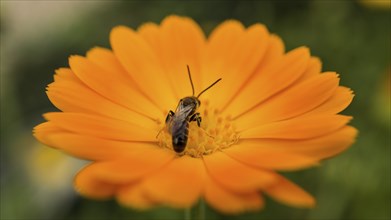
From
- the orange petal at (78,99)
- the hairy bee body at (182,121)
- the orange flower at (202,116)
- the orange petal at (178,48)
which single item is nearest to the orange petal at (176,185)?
the orange flower at (202,116)

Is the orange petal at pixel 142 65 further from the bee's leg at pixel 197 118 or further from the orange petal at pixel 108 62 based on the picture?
the bee's leg at pixel 197 118

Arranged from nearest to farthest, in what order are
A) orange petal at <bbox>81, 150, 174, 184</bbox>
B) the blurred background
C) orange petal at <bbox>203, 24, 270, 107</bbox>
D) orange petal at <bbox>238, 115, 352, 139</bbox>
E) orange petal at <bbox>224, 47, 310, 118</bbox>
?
orange petal at <bbox>81, 150, 174, 184</bbox>
orange petal at <bbox>238, 115, 352, 139</bbox>
orange petal at <bbox>224, 47, 310, 118</bbox>
orange petal at <bbox>203, 24, 270, 107</bbox>
the blurred background

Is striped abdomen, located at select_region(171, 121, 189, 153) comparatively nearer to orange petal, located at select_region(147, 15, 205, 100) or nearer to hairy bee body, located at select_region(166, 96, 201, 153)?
hairy bee body, located at select_region(166, 96, 201, 153)

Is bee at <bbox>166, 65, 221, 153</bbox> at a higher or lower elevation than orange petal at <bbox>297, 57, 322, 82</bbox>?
lower

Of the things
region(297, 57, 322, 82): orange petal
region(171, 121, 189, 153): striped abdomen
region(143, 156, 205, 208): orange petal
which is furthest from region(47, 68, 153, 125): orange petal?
region(297, 57, 322, 82): orange petal

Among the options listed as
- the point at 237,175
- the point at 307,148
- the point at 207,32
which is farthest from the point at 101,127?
the point at 207,32

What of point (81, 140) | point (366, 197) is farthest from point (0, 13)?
point (366, 197)
